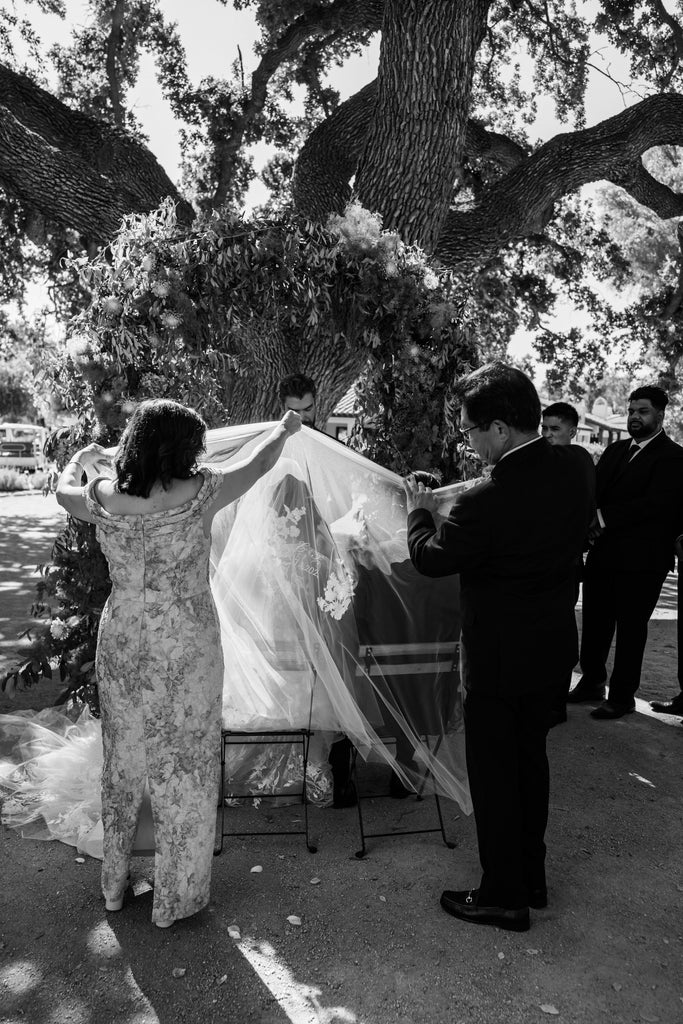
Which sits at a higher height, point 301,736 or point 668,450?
point 668,450

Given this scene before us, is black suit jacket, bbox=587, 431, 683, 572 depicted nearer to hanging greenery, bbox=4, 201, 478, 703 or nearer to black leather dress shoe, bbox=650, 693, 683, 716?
black leather dress shoe, bbox=650, 693, 683, 716

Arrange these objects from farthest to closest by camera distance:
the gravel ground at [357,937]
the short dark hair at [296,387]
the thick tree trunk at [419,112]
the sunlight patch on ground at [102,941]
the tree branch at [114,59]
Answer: the tree branch at [114,59]
the thick tree trunk at [419,112]
the short dark hair at [296,387]
the sunlight patch on ground at [102,941]
the gravel ground at [357,937]

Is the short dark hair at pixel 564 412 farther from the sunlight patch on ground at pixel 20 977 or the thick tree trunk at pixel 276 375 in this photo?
the sunlight patch on ground at pixel 20 977

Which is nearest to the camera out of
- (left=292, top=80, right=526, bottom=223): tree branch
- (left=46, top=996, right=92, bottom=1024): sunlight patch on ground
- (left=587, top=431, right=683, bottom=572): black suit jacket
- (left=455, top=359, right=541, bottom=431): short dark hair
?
(left=46, top=996, right=92, bottom=1024): sunlight patch on ground

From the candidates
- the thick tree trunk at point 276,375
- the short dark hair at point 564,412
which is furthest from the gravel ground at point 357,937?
the thick tree trunk at point 276,375

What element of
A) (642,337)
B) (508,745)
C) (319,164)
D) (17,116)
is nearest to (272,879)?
(508,745)

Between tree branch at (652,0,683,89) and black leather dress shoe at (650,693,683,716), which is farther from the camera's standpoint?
tree branch at (652,0,683,89)

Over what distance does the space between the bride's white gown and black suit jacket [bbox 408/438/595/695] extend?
796 millimetres

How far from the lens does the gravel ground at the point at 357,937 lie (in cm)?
276

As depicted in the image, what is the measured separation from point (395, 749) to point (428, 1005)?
136 centimetres

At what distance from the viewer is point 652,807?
4480mm

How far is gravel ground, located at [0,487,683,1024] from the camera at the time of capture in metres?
2.76

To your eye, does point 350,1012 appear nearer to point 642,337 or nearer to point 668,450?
point 668,450

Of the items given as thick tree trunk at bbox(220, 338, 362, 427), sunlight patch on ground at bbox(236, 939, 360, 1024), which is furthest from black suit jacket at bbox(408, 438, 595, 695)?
thick tree trunk at bbox(220, 338, 362, 427)
